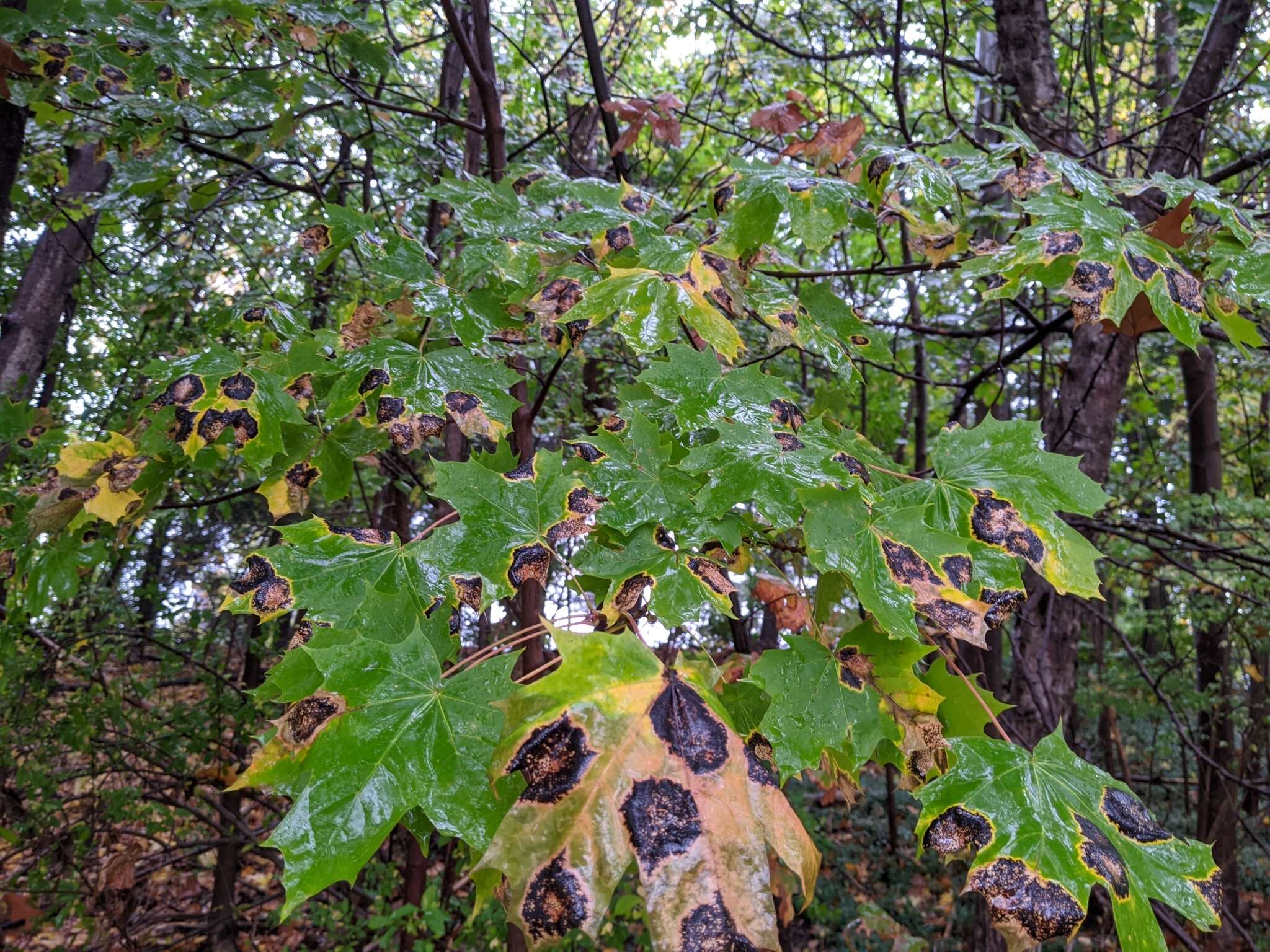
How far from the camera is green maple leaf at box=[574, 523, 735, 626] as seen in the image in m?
1.12

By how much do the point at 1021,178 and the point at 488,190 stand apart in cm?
124

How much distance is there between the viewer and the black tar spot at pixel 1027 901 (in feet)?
2.70

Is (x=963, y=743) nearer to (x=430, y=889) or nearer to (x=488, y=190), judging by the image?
(x=488, y=190)

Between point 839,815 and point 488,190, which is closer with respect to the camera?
point 488,190

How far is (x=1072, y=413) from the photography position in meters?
2.67

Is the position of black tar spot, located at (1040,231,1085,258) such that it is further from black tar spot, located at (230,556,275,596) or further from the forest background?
black tar spot, located at (230,556,275,596)

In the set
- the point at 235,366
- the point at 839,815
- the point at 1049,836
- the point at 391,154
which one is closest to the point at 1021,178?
the point at 1049,836

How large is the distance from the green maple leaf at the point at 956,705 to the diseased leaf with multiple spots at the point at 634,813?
498 mm

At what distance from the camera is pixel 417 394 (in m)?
1.50

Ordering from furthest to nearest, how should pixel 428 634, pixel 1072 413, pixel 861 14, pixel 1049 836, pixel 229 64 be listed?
1. pixel 861 14
2. pixel 229 64
3. pixel 1072 413
4. pixel 428 634
5. pixel 1049 836

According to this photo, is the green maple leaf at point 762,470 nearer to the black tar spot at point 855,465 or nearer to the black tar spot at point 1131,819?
the black tar spot at point 855,465

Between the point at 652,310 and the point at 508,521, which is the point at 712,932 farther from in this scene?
the point at 652,310

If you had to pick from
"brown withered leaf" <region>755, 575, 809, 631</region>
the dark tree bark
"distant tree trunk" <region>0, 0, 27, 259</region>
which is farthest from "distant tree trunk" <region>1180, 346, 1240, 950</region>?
"distant tree trunk" <region>0, 0, 27, 259</region>

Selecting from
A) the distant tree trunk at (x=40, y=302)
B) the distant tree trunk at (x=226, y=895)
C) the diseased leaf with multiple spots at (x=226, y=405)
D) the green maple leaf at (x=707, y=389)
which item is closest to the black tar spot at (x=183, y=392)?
the diseased leaf with multiple spots at (x=226, y=405)
